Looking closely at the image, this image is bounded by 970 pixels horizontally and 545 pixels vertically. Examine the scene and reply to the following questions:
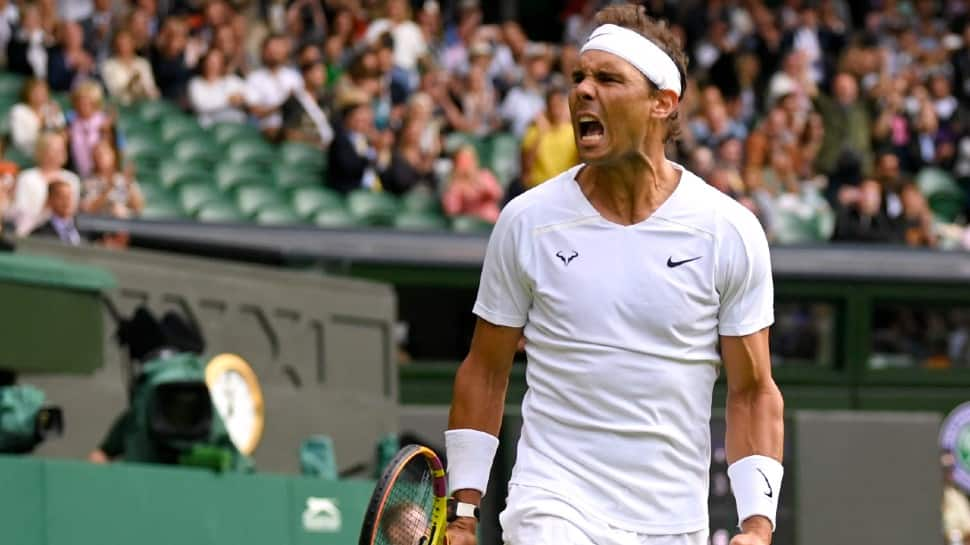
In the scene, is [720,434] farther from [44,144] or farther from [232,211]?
[44,144]

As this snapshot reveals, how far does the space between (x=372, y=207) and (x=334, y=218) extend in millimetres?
395

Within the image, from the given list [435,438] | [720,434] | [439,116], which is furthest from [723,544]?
[439,116]

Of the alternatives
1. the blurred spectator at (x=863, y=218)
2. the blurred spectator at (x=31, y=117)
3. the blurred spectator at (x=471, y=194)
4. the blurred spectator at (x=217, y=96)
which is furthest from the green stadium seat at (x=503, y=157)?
the blurred spectator at (x=31, y=117)

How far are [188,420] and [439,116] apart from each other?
8.60 m

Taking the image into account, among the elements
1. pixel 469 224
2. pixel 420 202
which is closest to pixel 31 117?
pixel 420 202

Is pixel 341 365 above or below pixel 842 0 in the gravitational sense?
below

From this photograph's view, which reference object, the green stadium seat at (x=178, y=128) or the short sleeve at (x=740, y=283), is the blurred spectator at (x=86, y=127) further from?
the short sleeve at (x=740, y=283)

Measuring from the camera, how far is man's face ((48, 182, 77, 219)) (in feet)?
40.2

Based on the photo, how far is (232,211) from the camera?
16.2 metres

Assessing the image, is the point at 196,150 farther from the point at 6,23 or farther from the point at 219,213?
the point at 6,23

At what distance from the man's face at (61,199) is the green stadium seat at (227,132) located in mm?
4735

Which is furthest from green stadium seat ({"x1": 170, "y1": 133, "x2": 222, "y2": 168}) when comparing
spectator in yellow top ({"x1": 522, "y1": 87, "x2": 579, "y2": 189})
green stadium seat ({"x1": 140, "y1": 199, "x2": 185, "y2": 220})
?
spectator in yellow top ({"x1": 522, "y1": 87, "x2": 579, "y2": 189})

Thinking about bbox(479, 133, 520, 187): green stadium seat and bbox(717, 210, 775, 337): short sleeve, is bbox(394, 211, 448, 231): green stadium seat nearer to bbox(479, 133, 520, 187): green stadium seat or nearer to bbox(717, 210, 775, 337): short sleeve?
bbox(479, 133, 520, 187): green stadium seat

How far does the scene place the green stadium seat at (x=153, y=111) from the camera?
→ 16859 mm
